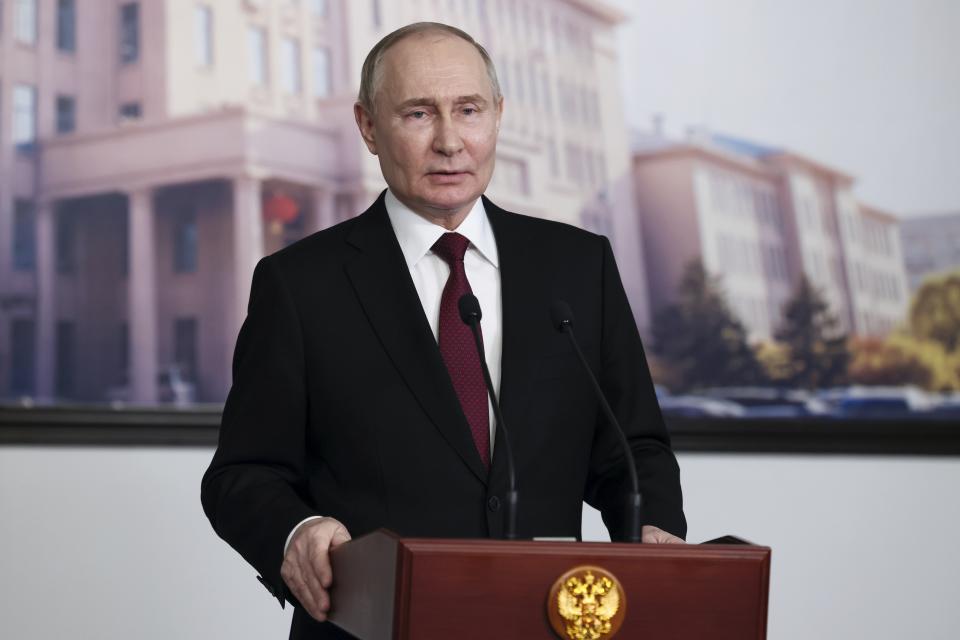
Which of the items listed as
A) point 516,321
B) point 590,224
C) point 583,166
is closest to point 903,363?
point 590,224

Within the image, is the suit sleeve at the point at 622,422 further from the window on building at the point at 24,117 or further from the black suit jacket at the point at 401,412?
the window on building at the point at 24,117

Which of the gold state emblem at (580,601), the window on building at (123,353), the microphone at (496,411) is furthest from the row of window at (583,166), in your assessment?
the gold state emblem at (580,601)

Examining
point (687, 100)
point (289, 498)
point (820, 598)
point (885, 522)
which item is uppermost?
point (687, 100)

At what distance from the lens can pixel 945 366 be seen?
9.32 ft

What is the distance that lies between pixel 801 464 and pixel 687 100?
3.51 ft

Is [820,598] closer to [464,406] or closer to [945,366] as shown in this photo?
[945,366]

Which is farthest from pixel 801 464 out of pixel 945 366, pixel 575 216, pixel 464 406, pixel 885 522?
pixel 464 406

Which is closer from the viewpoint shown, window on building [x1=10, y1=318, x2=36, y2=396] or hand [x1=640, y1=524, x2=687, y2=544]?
hand [x1=640, y1=524, x2=687, y2=544]

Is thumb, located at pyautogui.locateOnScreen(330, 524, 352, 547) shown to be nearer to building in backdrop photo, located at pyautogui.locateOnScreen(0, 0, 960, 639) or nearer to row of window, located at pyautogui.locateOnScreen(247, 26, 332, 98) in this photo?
building in backdrop photo, located at pyautogui.locateOnScreen(0, 0, 960, 639)

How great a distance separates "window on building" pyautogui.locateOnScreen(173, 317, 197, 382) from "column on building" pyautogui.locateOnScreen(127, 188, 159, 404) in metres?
0.06

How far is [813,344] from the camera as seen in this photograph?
2.91 m

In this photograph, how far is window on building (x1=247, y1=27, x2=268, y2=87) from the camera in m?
3.06

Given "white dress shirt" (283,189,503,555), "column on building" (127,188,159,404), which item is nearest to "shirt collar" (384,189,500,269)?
"white dress shirt" (283,189,503,555)

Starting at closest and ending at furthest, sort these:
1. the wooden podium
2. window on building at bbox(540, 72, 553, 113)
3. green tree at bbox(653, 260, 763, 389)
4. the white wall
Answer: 1. the wooden podium
2. the white wall
3. green tree at bbox(653, 260, 763, 389)
4. window on building at bbox(540, 72, 553, 113)
